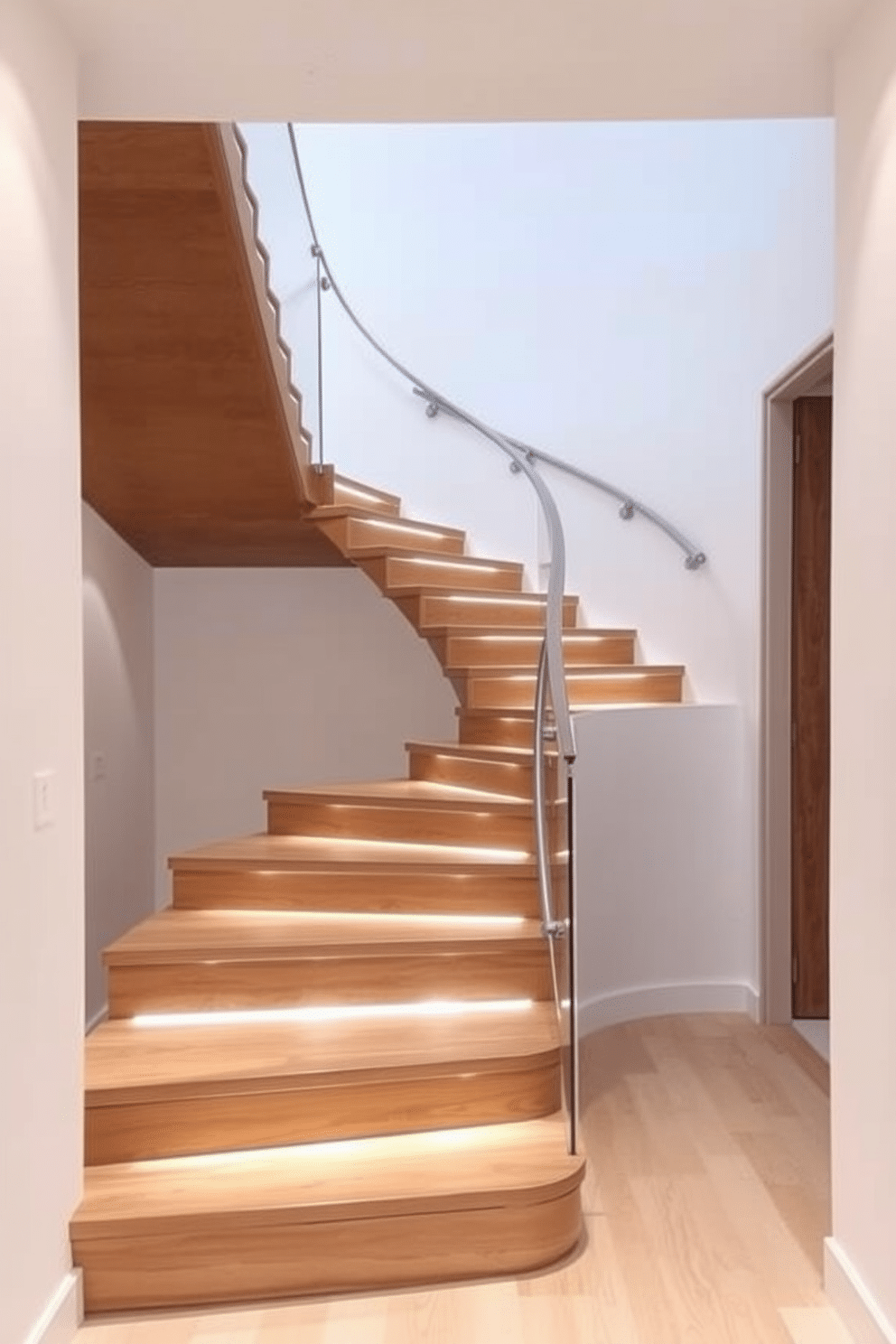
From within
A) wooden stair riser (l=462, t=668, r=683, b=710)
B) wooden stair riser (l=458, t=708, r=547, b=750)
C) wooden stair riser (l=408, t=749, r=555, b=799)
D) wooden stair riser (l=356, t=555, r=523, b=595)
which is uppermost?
wooden stair riser (l=356, t=555, r=523, b=595)

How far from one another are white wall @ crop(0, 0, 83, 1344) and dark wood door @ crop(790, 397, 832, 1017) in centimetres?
288

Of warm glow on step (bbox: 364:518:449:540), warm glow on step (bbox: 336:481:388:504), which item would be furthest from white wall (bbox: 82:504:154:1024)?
warm glow on step (bbox: 364:518:449:540)

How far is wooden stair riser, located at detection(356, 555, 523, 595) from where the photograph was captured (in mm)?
5016

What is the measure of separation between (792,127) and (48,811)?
11.8 ft

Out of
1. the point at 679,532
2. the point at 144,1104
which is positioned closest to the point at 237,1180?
the point at 144,1104

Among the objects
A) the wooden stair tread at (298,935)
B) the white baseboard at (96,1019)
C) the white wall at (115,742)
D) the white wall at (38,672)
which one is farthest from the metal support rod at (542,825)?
the white baseboard at (96,1019)

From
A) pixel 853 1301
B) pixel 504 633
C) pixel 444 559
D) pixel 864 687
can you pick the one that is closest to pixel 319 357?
pixel 444 559

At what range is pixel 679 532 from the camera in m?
5.33

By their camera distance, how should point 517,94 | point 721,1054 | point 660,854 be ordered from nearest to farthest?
point 517,94 → point 721,1054 → point 660,854

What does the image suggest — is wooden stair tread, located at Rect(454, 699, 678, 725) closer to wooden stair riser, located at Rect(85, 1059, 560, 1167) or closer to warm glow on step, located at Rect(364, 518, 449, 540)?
warm glow on step, located at Rect(364, 518, 449, 540)

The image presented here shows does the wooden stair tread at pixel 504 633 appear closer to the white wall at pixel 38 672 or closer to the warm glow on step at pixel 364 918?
the warm glow on step at pixel 364 918

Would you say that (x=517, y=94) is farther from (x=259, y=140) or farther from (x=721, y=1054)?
(x=721, y=1054)

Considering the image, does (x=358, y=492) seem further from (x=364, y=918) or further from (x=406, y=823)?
(x=364, y=918)

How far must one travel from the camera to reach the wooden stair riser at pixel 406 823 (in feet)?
12.9
